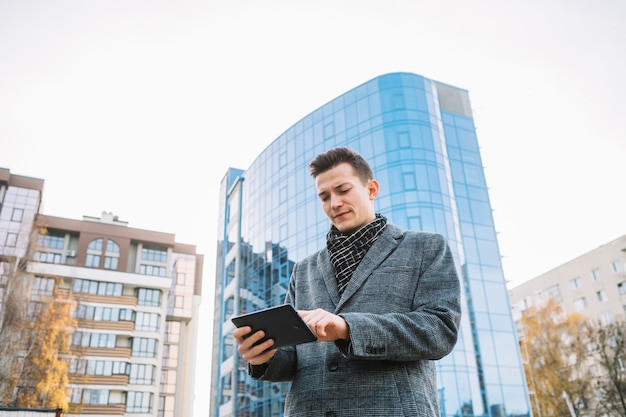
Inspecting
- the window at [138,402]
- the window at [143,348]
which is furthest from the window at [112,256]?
the window at [138,402]

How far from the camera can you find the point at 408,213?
24047 mm

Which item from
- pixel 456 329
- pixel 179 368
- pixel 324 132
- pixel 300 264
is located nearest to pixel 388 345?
pixel 456 329

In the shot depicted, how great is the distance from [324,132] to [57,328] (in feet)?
63.4

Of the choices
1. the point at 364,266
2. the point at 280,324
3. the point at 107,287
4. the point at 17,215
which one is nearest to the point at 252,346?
the point at 280,324

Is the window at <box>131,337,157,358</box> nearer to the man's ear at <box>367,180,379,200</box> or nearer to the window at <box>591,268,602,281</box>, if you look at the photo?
the window at <box>591,268,602,281</box>

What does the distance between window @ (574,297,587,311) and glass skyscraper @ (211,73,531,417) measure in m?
20.9

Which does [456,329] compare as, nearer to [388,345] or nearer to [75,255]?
[388,345]

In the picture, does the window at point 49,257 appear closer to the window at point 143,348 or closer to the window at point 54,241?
the window at point 54,241

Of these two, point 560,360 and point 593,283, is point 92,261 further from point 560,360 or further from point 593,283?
point 593,283

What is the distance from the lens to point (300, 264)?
241 cm

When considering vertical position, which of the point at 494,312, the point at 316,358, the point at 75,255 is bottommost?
the point at 316,358

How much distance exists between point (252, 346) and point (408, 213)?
22.8 m

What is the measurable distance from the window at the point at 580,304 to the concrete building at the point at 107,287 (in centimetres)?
3674

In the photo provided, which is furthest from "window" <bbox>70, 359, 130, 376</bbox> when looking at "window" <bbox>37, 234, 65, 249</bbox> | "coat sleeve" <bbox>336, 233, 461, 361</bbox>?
"coat sleeve" <bbox>336, 233, 461, 361</bbox>
